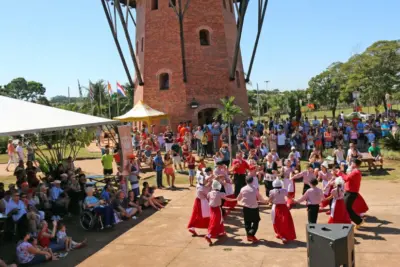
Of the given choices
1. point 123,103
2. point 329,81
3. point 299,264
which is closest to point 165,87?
point 299,264

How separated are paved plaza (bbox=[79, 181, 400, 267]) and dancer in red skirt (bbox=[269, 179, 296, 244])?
0.19 meters

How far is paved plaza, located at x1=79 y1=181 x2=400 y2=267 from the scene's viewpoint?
7262 millimetres

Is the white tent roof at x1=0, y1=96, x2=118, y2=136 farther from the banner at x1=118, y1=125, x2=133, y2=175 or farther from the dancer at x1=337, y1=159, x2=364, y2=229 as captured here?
the dancer at x1=337, y1=159, x2=364, y2=229

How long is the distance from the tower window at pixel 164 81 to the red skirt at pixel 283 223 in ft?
60.4

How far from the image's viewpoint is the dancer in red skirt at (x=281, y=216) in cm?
807

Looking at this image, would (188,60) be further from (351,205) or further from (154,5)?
(351,205)

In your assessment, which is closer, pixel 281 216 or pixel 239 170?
pixel 281 216

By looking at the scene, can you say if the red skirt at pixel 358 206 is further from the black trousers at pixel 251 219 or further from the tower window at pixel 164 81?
the tower window at pixel 164 81

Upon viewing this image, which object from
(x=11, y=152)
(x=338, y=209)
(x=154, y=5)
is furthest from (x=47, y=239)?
(x=154, y=5)

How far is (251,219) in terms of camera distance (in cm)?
815

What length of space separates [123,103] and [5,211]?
4159 cm

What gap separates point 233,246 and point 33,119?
20.7 feet

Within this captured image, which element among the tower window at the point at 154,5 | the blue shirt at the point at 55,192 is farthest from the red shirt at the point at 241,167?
the tower window at the point at 154,5

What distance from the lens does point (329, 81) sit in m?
53.7
